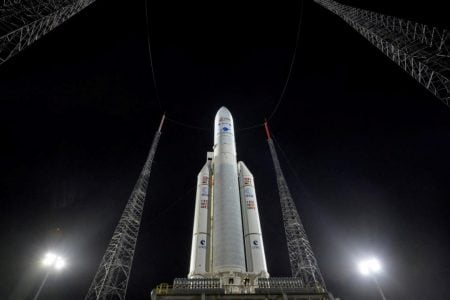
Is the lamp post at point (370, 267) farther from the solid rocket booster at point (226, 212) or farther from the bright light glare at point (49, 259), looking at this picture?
the bright light glare at point (49, 259)

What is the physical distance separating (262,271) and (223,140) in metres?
15.0

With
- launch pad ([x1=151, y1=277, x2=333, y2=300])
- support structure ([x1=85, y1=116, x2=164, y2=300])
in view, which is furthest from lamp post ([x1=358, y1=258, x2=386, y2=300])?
support structure ([x1=85, y1=116, x2=164, y2=300])

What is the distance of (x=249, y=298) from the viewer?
1625 centimetres

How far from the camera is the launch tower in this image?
16.9m

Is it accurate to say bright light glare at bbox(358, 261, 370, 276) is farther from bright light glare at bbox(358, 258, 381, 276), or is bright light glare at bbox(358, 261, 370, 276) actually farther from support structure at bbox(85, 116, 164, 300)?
support structure at bbox(85, 116, 164, 300)

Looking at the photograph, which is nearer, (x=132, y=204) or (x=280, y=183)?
(x=132, y=204)

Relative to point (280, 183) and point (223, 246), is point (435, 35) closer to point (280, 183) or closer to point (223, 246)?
point (223, 246)

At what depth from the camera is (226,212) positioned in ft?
77.0

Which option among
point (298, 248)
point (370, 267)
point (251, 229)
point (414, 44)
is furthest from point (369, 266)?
point (414, 44)

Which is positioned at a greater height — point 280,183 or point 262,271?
point 280,183

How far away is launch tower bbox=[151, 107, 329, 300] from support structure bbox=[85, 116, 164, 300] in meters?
13.8

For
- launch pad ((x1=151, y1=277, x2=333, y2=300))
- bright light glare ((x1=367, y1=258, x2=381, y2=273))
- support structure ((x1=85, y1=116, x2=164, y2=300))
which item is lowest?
launch pad ((x1=151, y1=277, x2=333, y2=300))

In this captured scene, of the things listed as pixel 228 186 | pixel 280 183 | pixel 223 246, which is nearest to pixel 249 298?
pixel 223 246

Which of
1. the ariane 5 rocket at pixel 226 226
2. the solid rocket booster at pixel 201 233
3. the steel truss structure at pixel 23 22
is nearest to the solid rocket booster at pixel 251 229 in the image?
the ariane 5 rocket at pixel 226 226
